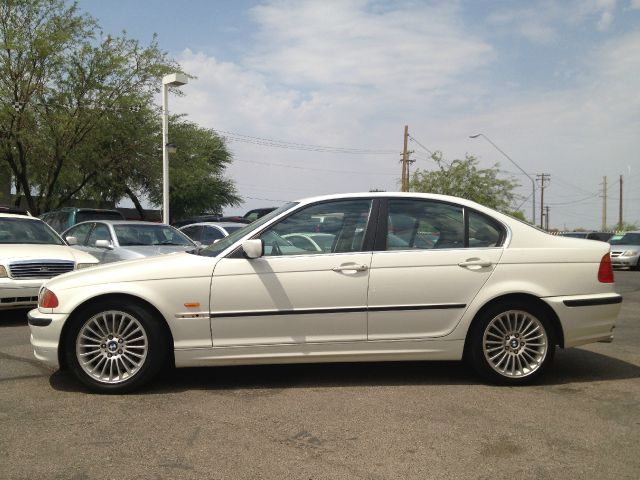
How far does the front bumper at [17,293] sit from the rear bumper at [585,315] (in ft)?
20.5

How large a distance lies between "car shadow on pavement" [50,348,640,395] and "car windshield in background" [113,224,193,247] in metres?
5.43

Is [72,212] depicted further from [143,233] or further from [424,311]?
[424,311]

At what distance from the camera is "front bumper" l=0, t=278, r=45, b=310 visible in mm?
7777

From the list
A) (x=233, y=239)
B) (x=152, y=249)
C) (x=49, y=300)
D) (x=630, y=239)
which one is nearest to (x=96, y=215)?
(x=152, y=249)

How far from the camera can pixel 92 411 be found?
14.3 ft

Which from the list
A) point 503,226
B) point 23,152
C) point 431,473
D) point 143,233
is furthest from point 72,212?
point 431,473

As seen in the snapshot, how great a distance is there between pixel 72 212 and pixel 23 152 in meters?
9.36

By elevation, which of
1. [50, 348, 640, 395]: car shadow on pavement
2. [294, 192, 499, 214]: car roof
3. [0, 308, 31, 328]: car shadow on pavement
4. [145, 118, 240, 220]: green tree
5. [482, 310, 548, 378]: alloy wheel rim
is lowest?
[0, 308, 31, 328]: car shadow on pavement

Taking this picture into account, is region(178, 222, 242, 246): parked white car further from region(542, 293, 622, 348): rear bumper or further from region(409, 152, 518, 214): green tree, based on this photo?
region(409, 152, 518, 214): green tree

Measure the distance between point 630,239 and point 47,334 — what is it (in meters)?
23.4

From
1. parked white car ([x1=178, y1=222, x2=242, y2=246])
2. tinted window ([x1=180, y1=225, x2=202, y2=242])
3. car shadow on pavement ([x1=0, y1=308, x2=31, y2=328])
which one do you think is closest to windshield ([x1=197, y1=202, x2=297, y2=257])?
car shadow on pavement ([x1=0, y1=308, x2=31, y2=328])

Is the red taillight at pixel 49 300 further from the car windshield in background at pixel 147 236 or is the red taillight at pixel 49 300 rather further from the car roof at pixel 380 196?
the car windshield in background at pixel 147 236

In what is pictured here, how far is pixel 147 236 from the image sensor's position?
1083 centimetres

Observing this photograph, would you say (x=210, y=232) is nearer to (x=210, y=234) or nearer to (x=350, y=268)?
(x=210, y=234)
